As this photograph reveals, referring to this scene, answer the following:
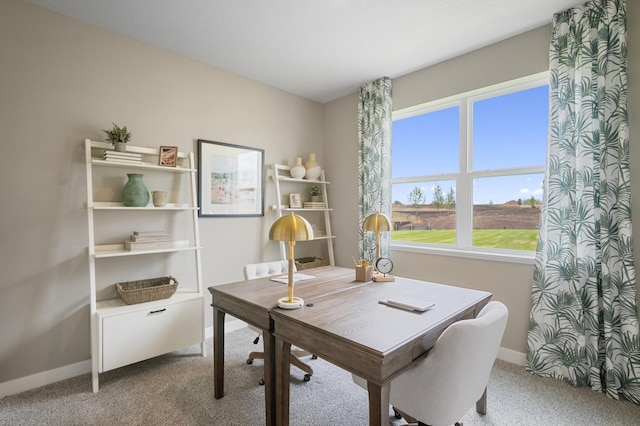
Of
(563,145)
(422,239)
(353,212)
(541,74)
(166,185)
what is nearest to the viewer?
(563,145)

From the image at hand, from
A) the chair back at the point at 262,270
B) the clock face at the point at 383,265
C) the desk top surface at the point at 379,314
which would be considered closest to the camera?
the desk top surface at the point at 379,314

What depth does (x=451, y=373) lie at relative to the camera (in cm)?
125

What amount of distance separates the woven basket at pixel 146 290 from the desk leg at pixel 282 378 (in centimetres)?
137

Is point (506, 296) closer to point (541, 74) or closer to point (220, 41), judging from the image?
point (541, 74)

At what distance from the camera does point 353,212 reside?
3797 mm

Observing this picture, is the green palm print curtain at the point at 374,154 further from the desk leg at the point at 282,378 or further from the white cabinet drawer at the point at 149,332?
the desk leg at the point at 282,378

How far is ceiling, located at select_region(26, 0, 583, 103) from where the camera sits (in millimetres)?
2164

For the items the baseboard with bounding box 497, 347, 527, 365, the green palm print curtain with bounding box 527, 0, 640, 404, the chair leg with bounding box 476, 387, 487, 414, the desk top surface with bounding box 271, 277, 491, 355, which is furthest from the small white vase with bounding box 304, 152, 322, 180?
the chair leg with bounding box 476, 387, 487, 414

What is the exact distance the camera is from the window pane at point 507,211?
8.61ft

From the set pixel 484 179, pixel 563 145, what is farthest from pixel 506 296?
pixel 563 145

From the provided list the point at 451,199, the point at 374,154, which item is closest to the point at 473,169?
the point at 451,199

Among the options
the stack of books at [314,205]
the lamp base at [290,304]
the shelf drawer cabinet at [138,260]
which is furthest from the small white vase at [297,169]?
the lamp base at [290,304]

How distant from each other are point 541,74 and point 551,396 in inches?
94.5

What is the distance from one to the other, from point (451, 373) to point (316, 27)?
8.15 ft
